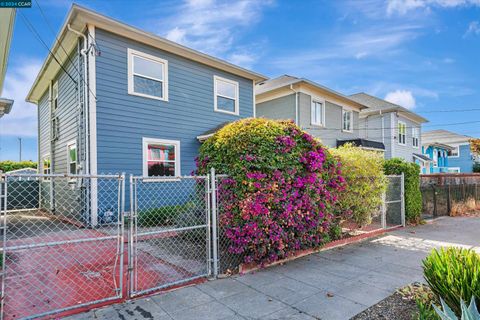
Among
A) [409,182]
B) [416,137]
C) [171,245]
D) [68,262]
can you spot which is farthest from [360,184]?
[416,137]

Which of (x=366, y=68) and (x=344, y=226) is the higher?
(x=366, y=68)

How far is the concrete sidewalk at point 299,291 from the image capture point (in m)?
3.20

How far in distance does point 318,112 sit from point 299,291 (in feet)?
43.6

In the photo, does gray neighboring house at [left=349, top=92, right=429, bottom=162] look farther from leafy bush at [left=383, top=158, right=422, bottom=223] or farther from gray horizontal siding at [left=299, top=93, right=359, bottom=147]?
leafy bush at [left=383, top=158, right=422, bottom=223]

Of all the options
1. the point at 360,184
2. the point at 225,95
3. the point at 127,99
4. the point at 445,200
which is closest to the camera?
→ the point at 360,184

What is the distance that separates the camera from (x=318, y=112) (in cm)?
1581

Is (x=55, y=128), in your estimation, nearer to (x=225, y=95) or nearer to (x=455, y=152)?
(x=225, y=95)

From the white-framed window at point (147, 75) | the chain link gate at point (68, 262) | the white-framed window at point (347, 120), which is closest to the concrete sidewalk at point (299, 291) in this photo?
the chain link gate at point (68, 262)

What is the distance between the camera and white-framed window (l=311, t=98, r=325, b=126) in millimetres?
15438

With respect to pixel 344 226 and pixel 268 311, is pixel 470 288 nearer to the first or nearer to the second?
pixel 268 311

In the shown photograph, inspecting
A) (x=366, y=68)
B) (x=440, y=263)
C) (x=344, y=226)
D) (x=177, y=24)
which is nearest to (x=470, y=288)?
(x=440, y=263)

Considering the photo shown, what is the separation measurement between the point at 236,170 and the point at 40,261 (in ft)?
13.2

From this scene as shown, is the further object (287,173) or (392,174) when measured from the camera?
(392,174)

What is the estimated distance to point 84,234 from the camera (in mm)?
7051
